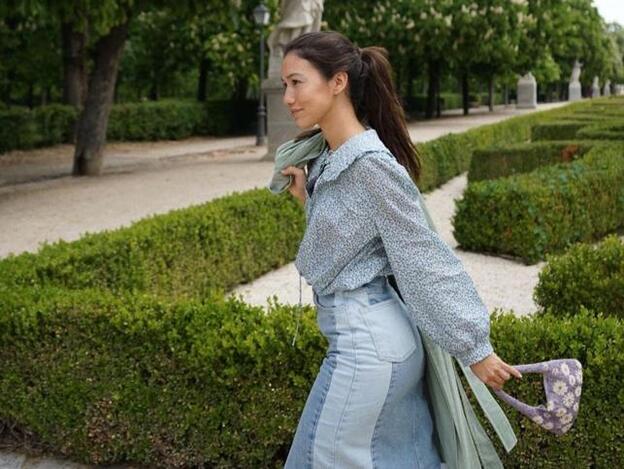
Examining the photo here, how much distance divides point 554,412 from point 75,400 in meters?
2.43

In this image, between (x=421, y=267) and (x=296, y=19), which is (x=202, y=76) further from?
(x=421, y=267)

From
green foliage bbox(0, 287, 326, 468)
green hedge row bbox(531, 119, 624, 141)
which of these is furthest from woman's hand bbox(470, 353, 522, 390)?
green hedge row bbox(531, 119, 624, 141)

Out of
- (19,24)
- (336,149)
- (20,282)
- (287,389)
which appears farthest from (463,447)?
(19,24)

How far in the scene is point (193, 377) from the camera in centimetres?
364

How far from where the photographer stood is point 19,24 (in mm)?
25250

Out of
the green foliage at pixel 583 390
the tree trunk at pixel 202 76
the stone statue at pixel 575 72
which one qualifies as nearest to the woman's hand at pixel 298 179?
the green foliage at pixel 583 390

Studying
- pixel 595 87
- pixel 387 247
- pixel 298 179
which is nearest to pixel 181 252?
pixel 298 179

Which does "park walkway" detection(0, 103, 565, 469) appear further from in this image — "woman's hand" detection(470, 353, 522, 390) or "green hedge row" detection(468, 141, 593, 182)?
"woman's hand" detection(470, 353, 522, 390)

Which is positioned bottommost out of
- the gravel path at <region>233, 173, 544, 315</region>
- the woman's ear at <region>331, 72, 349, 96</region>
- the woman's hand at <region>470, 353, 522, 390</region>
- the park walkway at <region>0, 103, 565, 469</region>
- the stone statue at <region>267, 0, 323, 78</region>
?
the gravel path at <region>233, 173, 544, 315</region>

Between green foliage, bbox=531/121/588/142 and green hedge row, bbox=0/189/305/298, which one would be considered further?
green foliage, bbox=531/121/588/142

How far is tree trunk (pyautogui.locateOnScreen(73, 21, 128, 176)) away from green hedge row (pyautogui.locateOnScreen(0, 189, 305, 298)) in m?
7.26

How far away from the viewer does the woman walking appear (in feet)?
6.61

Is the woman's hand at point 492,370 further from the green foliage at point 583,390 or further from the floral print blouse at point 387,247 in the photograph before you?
the green foliage at point 583,390

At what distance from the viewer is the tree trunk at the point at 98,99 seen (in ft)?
47.9
